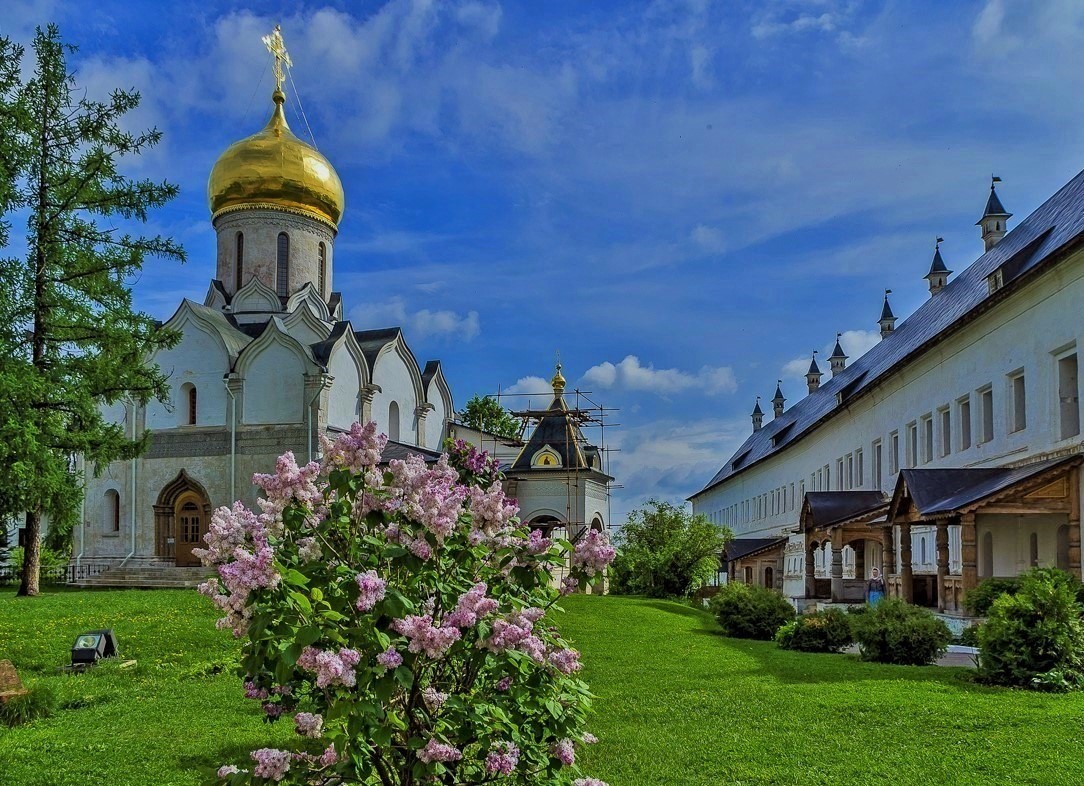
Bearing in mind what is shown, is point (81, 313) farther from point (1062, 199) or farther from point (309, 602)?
point (1062, 199)

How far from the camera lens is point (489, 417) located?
53.2 meters

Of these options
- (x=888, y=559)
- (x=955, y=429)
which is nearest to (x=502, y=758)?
(x=888, y=559)

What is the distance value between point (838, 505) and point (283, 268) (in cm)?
1941

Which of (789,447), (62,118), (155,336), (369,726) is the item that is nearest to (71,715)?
(369,726)

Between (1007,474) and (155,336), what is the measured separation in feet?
57.7

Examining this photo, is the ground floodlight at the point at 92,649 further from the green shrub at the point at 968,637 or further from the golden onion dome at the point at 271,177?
the golden onion dome at the point at 271,177

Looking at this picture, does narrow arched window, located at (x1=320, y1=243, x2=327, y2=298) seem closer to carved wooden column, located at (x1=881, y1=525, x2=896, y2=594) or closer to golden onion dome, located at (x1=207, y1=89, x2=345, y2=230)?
golden onion dome, located at (x1=207, y1=89, x2=345, y2=230)

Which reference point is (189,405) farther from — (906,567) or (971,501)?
(971,501)

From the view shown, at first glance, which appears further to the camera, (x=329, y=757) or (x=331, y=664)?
(x=329, y=757)

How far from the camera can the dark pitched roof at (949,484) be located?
1611cm

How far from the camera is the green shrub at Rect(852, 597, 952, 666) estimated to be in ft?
39.7

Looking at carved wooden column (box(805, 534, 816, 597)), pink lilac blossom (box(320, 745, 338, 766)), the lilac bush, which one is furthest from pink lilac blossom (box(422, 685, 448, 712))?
carved wooden column (box(805, 534, 816, 597))

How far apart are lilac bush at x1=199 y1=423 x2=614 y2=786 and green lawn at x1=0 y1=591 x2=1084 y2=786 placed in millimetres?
2274

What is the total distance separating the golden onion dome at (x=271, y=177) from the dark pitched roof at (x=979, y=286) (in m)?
18.9
